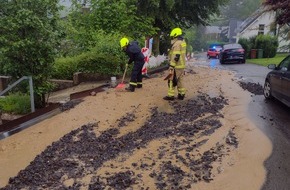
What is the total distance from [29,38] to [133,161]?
166 inches

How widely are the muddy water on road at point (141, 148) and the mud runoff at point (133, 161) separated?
13 mm

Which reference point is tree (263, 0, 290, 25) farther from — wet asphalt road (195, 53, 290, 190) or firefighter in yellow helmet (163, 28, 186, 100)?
firefighter in yellow helmet (163, 28, 186, 100)

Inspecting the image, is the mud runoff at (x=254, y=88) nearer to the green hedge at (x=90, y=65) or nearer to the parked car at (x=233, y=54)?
the green hedge at (x=90, y=65)

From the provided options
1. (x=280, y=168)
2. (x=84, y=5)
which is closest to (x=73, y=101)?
(x=280, y=168)

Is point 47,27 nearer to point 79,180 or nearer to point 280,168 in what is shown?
point 79,180

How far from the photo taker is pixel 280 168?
15.8 feet

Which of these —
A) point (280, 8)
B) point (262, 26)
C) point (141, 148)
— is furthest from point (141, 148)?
point (262, 26)

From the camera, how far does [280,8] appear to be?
1193 centimetres

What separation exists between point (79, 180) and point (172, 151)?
1.66 m

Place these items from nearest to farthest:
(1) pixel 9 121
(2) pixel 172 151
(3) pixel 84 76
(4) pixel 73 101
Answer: (2) pixel 172 151 < (1) pixel 9 121 < (4) pixel 73 101 < (3) pixel 84 76

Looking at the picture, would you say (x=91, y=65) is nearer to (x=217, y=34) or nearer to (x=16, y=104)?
(x=16, y=104)

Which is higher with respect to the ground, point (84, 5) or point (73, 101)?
point (84, 5)

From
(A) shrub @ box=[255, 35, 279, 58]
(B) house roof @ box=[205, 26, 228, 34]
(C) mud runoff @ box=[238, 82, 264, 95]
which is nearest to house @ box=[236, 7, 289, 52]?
(A) shrub @ box=[255, 35, 279, 58]

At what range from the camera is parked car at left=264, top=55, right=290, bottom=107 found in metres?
7.76
